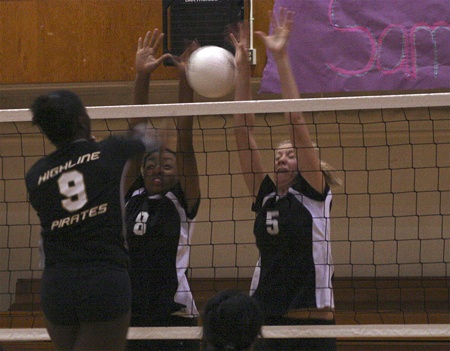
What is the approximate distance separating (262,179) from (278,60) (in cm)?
56

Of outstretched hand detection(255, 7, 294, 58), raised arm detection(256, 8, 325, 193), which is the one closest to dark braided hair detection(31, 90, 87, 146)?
raised arm detection(256, 8, 325, 193)

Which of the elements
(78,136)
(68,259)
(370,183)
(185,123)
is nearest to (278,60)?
(185,123)

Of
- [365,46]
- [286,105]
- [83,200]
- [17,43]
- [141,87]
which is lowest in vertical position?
[83,200]

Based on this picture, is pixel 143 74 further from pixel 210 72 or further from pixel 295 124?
pixel 295 124

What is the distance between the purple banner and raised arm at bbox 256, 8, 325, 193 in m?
1.25

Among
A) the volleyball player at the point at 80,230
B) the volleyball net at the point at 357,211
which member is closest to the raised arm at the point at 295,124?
the volleyball player at the point at 80,230

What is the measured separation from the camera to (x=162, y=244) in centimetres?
318

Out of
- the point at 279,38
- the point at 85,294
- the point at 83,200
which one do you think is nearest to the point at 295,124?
the point at 279,38

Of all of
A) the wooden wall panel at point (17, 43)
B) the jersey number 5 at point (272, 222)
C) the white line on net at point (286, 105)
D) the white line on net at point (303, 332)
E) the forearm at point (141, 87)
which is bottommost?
the white line on net at point (303, 332)

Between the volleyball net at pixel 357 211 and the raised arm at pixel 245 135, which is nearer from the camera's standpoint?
the raised arm at pixel 245 135

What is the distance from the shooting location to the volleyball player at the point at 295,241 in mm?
3090

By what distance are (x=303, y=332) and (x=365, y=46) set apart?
2.30 metres

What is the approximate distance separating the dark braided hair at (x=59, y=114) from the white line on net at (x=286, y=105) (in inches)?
36.7

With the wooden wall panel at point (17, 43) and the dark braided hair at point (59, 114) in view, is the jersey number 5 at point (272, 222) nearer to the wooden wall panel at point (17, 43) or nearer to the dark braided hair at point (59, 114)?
the dark braided hair at point (59, 114)
